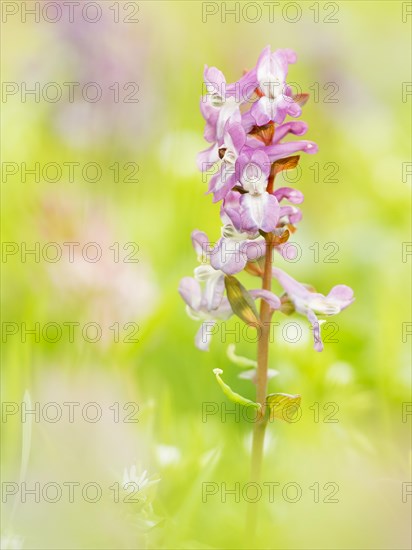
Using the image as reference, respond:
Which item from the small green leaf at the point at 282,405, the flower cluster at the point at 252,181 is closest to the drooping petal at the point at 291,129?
the flower cluster at the point at 252,181

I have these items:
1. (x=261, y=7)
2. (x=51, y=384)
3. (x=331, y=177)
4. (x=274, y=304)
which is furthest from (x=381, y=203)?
(x=261, y=7)

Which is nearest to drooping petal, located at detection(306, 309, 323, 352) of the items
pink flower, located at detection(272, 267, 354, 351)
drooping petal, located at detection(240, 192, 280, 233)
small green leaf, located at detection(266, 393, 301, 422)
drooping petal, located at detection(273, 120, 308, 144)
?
pink flower, located at detection(272, 267, 354, 351)

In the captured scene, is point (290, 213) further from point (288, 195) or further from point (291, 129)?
point (291, 129)

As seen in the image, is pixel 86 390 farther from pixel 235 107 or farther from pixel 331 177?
pixel 331 177

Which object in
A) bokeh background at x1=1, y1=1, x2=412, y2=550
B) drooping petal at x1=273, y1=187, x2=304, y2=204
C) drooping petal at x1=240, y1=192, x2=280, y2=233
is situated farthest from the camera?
bokeh background at x1=1, y1=1, x2=412, y2=550

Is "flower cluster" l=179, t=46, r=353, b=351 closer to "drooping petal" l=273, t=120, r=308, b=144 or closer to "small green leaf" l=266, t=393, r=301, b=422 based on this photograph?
"drooping petal" l=273, t=120, r=308, b=144

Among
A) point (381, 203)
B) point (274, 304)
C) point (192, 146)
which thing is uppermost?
point (192, 146)

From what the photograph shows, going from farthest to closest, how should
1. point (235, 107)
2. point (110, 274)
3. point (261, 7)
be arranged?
1. point (261, 7)
2. point (110, 274)
3. point (235, 107)

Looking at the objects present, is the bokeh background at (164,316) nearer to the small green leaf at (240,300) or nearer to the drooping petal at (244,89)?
the small green leaf at (240,300)
